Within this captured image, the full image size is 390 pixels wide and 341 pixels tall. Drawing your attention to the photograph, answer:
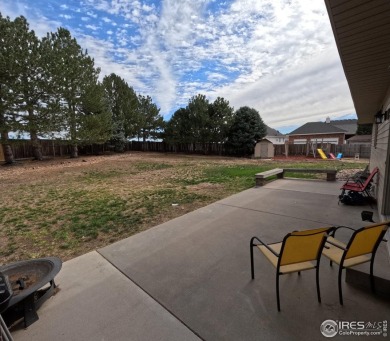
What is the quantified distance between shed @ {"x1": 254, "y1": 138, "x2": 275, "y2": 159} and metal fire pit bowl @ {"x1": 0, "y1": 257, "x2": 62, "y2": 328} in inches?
843

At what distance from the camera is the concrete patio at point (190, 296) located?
177 cm

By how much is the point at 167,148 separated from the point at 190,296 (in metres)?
28.4

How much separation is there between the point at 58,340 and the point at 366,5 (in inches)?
166

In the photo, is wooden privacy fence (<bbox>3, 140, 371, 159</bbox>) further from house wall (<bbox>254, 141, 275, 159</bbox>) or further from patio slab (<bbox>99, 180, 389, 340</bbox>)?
patio slab (<bbox>99, 180, 389, 340</bbox>)

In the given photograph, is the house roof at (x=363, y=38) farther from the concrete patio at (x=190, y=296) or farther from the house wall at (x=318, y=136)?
the house wall at (x=318, y=136)

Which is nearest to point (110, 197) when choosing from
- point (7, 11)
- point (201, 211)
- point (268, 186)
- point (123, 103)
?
point (201, 211)

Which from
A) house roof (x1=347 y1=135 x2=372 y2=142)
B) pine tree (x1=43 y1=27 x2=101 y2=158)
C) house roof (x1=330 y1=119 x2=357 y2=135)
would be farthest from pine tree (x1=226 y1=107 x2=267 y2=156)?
house roof (x1=330 y1=119 x2=357 y2=135)

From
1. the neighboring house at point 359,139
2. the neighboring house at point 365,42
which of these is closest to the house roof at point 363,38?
the neighboring house at point 365,42

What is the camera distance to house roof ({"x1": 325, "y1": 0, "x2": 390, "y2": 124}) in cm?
221

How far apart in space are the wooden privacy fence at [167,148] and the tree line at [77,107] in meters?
1.40

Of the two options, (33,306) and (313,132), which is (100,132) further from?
(313,132)

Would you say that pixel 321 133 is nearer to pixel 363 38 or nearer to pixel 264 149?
pixel 264 149

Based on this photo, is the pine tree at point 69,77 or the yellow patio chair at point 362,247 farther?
the pine tree at point 69,77

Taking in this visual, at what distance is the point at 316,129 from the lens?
1187 inches
